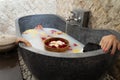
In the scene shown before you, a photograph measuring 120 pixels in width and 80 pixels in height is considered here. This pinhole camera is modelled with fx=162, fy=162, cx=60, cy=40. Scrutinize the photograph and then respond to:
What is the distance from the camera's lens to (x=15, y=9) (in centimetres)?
142

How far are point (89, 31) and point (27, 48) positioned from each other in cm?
40

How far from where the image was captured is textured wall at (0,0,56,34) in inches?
54.6

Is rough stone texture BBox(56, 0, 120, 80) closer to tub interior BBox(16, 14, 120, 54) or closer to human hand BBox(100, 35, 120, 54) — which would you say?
tub interior BBox(16, 14, 120, 54)

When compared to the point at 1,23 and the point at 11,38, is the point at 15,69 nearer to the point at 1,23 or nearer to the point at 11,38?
the point at 11,38

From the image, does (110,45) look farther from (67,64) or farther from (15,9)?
(15,9)

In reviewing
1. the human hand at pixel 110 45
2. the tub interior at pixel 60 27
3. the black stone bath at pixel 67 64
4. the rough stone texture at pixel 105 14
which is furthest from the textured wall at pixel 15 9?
the human hand at pixel 110 45

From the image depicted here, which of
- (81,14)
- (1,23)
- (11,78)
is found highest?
(81,14)

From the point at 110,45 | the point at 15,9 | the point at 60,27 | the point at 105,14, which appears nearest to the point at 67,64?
the point at 110,45

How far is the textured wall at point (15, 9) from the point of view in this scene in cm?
139

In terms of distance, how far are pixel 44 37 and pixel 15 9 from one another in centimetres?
53

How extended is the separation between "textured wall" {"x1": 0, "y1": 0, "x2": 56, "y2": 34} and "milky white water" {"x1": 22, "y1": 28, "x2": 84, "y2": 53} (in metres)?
0.36

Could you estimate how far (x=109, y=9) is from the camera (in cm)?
87

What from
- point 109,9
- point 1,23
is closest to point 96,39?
point 109,9

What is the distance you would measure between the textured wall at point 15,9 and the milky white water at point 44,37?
36cm
